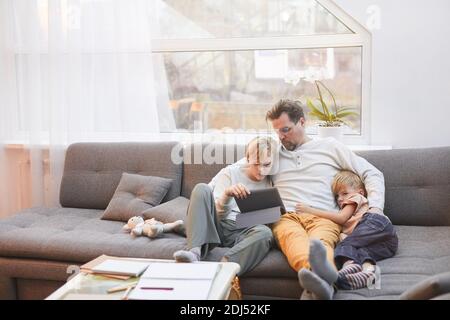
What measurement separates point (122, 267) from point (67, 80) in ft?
6.41

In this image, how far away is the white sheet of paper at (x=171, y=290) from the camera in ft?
6.02

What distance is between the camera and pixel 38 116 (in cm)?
378

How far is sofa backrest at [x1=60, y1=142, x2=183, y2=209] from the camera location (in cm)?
329

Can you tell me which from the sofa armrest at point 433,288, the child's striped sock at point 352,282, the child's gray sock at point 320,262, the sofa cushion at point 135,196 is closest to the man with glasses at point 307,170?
the child's striped sock at point 352,282

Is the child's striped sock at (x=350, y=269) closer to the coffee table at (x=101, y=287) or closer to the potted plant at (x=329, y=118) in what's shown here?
the coffee table at (x=101, y=287)

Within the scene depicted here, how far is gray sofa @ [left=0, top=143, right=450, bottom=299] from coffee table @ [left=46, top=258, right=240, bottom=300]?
421mm

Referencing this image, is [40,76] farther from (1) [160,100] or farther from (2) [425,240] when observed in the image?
(2) [425,240]

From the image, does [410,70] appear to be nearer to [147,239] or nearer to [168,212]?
[168,212]

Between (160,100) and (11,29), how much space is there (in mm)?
1214

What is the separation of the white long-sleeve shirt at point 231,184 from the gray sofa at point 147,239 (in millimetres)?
222

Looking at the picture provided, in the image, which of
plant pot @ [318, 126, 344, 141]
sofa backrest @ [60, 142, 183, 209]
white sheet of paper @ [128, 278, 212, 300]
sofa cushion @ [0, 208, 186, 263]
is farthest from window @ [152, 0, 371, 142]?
white sheet of paper @ [128, 278, 212, 300]

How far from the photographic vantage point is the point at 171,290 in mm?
1874
